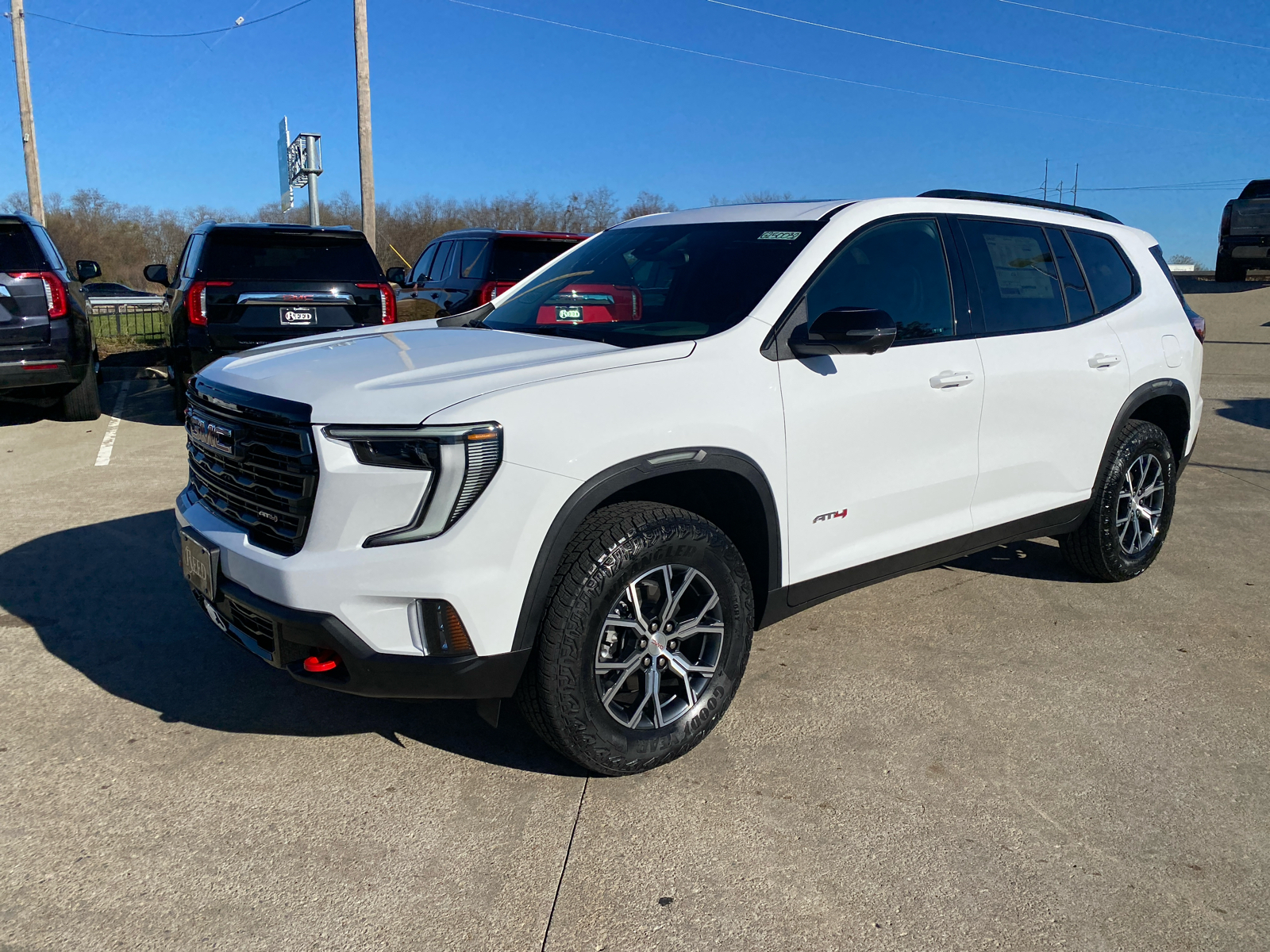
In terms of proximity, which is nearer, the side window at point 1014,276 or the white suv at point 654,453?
the white suv at point 654,453

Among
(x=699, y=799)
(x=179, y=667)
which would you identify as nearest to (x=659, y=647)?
(x=699, y=799)

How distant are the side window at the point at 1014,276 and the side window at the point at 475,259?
275 inches

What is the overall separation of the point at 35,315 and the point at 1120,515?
26.4 ft

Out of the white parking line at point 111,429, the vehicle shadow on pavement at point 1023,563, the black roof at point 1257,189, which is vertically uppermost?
the black roof at point 1257,189

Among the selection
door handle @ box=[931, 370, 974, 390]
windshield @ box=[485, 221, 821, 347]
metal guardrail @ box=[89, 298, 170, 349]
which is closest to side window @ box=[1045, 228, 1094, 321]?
door handle @ box=[931, 370, 974, 390]

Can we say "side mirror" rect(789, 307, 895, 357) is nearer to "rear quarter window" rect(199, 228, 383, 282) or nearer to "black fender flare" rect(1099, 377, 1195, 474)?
"black fender flare" rect(1099, 377, 1195, 474)

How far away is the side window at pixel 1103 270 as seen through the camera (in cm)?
492

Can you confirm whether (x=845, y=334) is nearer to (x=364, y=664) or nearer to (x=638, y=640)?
(x=638, y=640)

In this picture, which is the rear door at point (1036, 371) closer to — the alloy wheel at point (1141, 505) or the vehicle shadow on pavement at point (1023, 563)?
the alloy wheel at point (1141, 505)

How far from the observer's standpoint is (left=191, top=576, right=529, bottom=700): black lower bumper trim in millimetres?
2805

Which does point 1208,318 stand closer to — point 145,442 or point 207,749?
point 145,442

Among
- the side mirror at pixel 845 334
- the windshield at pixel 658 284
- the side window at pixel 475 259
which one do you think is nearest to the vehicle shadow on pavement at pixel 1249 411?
the side window at pixel 475 259

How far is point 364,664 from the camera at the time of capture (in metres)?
2.82

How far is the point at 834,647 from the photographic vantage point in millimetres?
4426
